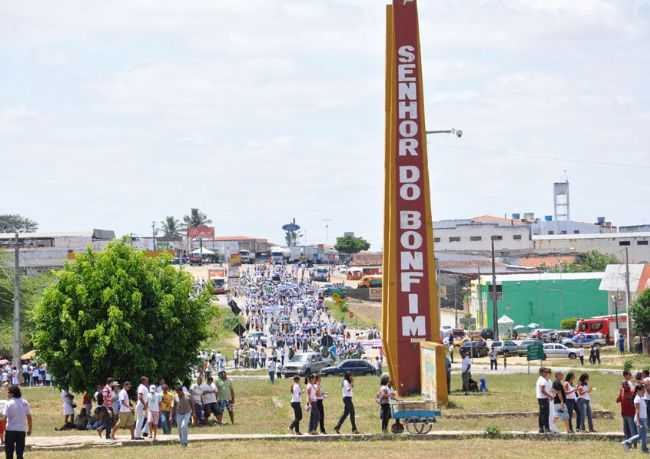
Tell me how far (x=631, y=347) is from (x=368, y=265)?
118902mm

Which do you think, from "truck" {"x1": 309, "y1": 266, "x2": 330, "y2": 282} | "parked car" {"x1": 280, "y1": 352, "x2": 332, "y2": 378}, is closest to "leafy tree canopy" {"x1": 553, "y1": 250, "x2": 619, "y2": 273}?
"truck" {"x1": 309, "y1": 266, "x2": 330, "y2": 282}

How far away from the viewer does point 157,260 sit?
122 feet

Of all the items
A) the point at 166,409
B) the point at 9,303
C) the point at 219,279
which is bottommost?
the point at 166,409

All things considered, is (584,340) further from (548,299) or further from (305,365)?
(548,299)

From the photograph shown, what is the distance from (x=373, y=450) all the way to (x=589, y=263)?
376ft

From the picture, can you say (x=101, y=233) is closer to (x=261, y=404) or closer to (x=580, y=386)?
(x=261, y=404)

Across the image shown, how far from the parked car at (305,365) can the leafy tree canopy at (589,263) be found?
67.2 meters

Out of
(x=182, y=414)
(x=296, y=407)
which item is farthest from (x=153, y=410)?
(x=296, y=407)

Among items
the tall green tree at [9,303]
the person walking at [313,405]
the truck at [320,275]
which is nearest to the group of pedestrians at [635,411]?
the person walking at [313,405]

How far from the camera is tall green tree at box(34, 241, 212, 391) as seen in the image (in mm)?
34688

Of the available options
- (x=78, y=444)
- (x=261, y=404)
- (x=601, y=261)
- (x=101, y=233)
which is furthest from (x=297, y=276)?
(x=78, y=444)

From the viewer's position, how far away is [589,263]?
135 meters

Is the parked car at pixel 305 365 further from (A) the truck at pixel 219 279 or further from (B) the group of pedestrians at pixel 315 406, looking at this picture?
(A) the truck at pixel 219 279

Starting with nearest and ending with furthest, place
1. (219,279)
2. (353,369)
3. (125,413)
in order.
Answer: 1. (125,413)
2. (353,369)
3. (219,279)
